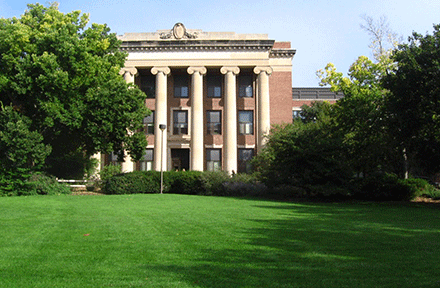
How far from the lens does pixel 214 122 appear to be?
46156 mm

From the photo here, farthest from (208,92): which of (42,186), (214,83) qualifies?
(42,186)

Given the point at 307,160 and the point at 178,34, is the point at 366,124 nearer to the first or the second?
the point at 307,160

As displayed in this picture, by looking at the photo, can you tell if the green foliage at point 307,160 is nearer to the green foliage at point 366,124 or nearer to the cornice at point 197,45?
the green foliage at point 366,124

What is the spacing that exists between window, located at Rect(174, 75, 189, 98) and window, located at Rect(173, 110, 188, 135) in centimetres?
182

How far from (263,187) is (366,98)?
32.2 feet

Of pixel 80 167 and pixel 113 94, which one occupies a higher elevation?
pixel 113 94

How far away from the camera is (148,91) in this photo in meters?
46.6

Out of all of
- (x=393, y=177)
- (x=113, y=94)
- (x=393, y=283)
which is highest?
(x=113, y=94)

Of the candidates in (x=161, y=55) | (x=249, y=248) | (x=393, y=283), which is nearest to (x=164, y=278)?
(x=249, y=248)

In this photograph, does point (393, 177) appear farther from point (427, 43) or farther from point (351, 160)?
point (427, 43)

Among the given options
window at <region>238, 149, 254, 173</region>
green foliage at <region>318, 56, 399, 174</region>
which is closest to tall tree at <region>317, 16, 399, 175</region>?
green foliage at <region>318, 56, 399, 174</region>

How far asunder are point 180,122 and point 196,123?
3829 mm

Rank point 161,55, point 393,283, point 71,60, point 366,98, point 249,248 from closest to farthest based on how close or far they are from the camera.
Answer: point 393,283 → point 249,248 → point 71,60 → point 366,98 → point 161,55

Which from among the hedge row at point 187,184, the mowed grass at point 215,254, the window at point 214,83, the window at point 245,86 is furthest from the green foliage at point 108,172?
the mowed grass at point 215,254
